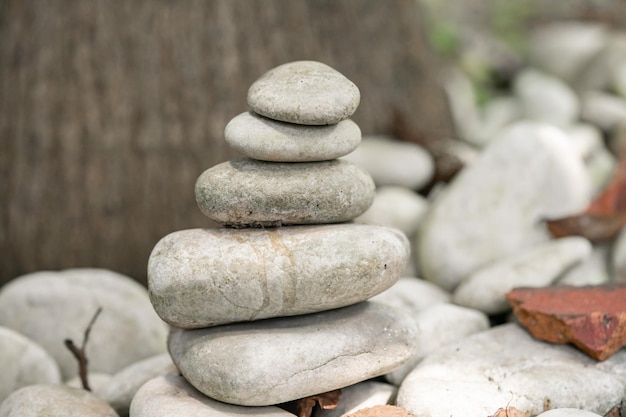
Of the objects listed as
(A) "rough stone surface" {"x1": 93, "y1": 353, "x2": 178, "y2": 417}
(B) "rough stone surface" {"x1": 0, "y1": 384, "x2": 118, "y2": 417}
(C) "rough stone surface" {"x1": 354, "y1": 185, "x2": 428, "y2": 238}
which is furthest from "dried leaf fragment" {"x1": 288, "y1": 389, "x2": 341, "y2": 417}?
(C) "rough stone surface" {"x1": 354, "y1": 185, "x2": 428, "y2": 238}

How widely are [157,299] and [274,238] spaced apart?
44cm

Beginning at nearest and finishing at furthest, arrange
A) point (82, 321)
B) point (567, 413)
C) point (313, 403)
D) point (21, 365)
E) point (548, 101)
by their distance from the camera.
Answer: point (567, 413) < point (313, 403) < point (21, 365) < point (82, 321) < point (548, 101)

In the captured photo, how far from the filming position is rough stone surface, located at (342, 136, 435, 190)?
4379 mm

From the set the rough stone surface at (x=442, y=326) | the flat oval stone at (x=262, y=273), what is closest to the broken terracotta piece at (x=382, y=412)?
the flat oval stone at (x=262, y=273)

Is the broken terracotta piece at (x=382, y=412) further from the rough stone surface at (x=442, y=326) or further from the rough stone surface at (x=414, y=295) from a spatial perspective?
the rough stone surface at (x=414, y=295)

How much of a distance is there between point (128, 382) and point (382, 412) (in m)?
1.07

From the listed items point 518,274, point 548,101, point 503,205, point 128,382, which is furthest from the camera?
point 548,101

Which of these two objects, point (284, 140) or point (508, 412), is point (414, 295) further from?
point (284, 140)

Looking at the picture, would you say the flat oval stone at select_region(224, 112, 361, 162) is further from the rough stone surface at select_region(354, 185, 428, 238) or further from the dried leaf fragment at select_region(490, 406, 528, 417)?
the rough stone surface at select_region(354, 185, 428, 238)

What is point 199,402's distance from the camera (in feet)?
8.08

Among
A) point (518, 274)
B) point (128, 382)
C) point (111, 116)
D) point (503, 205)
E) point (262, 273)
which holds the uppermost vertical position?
point (111, 116)

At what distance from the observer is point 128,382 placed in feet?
9.39

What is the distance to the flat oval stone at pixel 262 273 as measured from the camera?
238 centimetres

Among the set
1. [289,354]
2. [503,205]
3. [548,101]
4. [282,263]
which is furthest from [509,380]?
[548,101]
